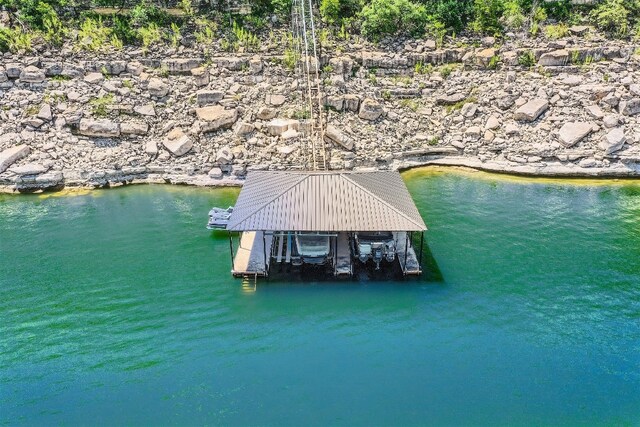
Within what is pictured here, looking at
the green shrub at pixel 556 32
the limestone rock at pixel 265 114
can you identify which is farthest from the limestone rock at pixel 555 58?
the limestone rock at pixel 265 114

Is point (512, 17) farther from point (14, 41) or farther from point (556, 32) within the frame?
point (14, 41)

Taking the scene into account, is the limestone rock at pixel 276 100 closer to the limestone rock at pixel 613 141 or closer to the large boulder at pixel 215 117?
the large boulder at pixel 215 117

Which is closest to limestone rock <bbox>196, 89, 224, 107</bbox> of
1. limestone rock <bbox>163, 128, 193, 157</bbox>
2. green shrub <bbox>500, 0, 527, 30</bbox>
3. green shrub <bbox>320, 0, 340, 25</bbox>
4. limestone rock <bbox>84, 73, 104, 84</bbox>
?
limestone rock <bbox>163, 128, 193, 157</bbox>

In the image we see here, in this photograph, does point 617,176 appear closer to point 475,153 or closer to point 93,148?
point 475,153

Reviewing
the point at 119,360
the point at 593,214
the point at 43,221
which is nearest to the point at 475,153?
the point at 593,214

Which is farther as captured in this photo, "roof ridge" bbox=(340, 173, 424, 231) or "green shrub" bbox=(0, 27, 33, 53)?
"green shrub" bbox=(0, 27, 33, 53)

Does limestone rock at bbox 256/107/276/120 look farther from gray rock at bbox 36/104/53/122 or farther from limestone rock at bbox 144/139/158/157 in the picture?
gray rock at bbox 36/104/53/122
